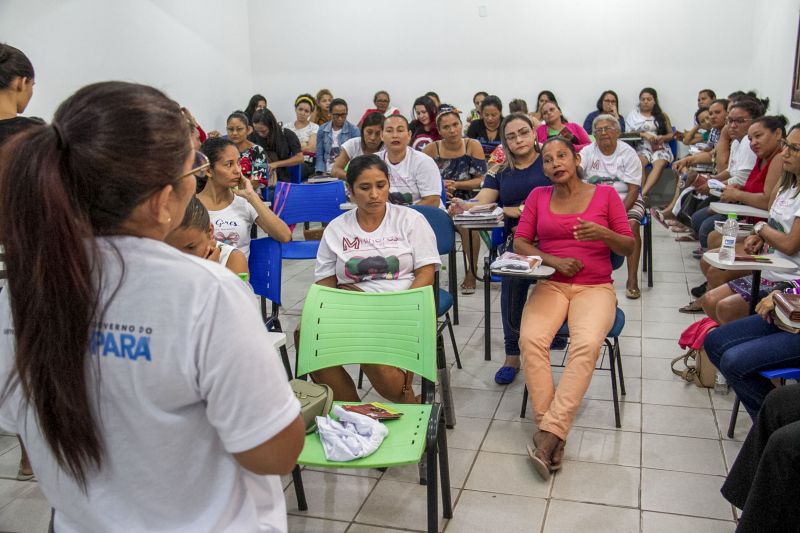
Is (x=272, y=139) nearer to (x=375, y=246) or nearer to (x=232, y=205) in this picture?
(x=232, y=205)

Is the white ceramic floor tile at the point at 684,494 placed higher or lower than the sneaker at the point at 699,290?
lower

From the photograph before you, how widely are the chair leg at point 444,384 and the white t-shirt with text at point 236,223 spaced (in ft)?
3.90

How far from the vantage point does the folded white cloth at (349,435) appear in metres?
1.99

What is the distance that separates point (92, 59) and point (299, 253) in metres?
3.87

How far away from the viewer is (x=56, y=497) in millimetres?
1052

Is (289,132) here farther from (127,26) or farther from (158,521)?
(158,521)

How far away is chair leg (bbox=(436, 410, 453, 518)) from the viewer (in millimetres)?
2270

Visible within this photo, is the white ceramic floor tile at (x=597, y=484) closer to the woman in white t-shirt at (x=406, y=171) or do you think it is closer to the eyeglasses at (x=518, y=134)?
the eyeglasses at (x=518, y=134)

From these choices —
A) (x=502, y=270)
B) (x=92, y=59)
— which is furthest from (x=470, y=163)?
(x=92, y=59)

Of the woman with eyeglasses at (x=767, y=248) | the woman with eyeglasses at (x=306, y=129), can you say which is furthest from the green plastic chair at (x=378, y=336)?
the woman with eyeglasses at (x=306, y=129)

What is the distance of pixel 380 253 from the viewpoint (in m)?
3.16

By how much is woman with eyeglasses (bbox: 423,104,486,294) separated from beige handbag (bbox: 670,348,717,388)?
1807 millimetres

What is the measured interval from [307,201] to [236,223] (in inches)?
47.0

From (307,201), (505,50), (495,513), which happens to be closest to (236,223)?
(307,201)
